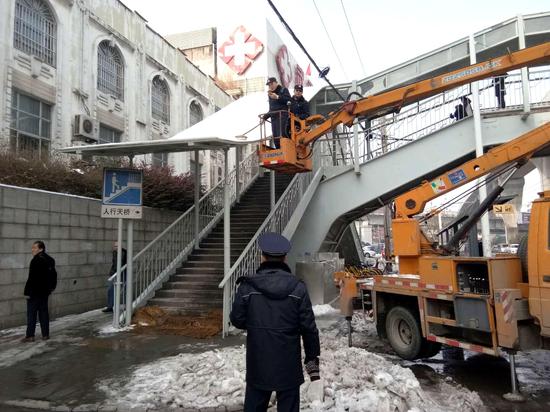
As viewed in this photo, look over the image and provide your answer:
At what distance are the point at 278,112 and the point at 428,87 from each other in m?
2.96

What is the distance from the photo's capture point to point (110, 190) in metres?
8.38

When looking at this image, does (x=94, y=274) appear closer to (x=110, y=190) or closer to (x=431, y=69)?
(x=110, y=190)

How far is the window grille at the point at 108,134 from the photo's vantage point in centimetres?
1582

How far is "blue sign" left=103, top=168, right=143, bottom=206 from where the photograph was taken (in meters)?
8.34

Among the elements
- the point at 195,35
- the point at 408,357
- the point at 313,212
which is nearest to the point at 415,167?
the point at 313,212

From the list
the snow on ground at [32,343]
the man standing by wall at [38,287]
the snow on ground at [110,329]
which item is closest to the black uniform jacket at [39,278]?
the man standing by wall at [38,287]

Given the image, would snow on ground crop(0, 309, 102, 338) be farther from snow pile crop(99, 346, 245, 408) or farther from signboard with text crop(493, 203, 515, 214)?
signboard with text crop(493, 203, 515, 214)

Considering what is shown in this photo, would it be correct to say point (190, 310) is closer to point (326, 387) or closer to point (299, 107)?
point (299, 107)

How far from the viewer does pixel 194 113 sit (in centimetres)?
2239

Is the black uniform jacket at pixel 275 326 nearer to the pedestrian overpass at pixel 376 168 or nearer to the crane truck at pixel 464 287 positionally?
the crane truck at pixel 464 287

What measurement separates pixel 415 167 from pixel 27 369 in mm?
9764

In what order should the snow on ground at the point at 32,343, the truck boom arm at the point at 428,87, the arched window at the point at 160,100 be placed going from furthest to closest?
1. the arched window at the point at 160,100
2. the truck boom arm at the point at 428,87
3. the snow on ground at the point at 32,343

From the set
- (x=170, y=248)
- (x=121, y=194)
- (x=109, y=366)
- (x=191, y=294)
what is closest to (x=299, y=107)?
(x=121, y=194)

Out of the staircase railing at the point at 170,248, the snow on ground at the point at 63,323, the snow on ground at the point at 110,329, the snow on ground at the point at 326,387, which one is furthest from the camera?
the staircase railing at the point at 170,248
